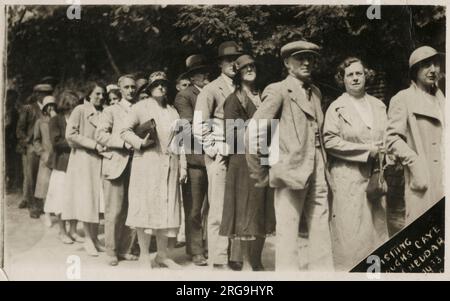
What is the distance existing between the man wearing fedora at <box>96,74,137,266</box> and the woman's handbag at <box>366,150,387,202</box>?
2.52 m

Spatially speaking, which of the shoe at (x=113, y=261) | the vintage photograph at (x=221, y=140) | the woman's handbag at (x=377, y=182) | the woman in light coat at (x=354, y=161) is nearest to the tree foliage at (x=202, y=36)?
the vintage photograph at (x=221, y=140)

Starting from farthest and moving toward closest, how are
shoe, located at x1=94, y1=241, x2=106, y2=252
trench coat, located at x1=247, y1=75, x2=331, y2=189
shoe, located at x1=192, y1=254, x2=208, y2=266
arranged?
shoe, located at x1=94, y1=241, x2=106, y2=252
shoe, located at x1=192, y1=254, x2=208, y2=266
trench coat, located at x1=247, y1=75, x2=331, y2=189

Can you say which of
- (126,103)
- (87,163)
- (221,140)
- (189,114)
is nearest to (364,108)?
(221,140)

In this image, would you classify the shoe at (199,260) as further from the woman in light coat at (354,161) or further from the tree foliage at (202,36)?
the tree foliage at (202,36)

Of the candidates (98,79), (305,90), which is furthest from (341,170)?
(98,79)

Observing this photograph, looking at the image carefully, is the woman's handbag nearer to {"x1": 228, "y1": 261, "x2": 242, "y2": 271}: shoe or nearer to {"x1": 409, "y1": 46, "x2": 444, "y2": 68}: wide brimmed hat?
{"x1": 409, "y1": 46, "x2": 444, "y2": 68}: wide brimmed hat

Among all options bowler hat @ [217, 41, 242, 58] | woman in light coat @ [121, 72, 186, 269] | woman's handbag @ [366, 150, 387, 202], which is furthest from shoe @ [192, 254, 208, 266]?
bowler hat @ [217, 41, 242, 58]

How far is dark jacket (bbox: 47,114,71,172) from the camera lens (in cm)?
723

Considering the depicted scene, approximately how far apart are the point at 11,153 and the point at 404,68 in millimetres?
4283

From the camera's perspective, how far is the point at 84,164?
7184mm

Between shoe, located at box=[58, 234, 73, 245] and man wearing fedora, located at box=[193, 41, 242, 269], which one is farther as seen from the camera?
shoe, located at box=[58, 234, 73, 245]
